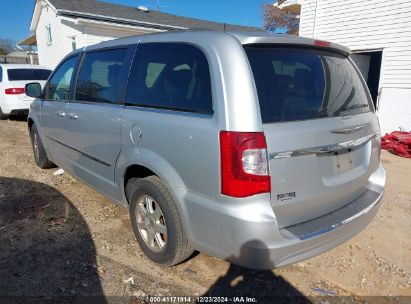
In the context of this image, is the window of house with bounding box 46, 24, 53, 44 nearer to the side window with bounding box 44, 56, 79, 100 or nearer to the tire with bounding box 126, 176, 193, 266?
the side window with bounding box 44, 56, 79, 100

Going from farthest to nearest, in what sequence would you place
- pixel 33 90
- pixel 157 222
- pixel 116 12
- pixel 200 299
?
pixel 116 12 < pixel 33 90 < pixel 157 222 < pixel 200 299

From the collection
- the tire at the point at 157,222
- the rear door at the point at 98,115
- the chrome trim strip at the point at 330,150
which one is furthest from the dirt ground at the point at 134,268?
the chrome trim strip at the point at 330,150

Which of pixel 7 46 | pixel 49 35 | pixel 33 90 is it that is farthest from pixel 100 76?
pixel 7 46

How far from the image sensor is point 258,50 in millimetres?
2340

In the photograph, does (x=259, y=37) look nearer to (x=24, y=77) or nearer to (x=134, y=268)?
(x=134, y=268)

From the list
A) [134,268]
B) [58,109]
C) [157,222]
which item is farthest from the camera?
[58,109]

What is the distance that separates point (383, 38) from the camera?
9.01 m

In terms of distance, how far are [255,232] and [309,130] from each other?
75 centimetres

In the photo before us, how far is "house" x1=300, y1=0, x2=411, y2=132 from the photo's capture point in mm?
8500

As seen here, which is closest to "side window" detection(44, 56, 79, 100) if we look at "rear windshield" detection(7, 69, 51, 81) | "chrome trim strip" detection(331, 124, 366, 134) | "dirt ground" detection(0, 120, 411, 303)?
"dirt ground" detection(0, 120, 411, 303)

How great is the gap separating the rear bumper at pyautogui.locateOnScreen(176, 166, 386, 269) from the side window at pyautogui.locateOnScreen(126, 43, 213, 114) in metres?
0.66

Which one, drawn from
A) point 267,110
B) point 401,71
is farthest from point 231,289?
point 401,71

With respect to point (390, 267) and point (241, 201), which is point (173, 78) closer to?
point (241, 201)

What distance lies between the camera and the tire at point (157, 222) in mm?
2639
